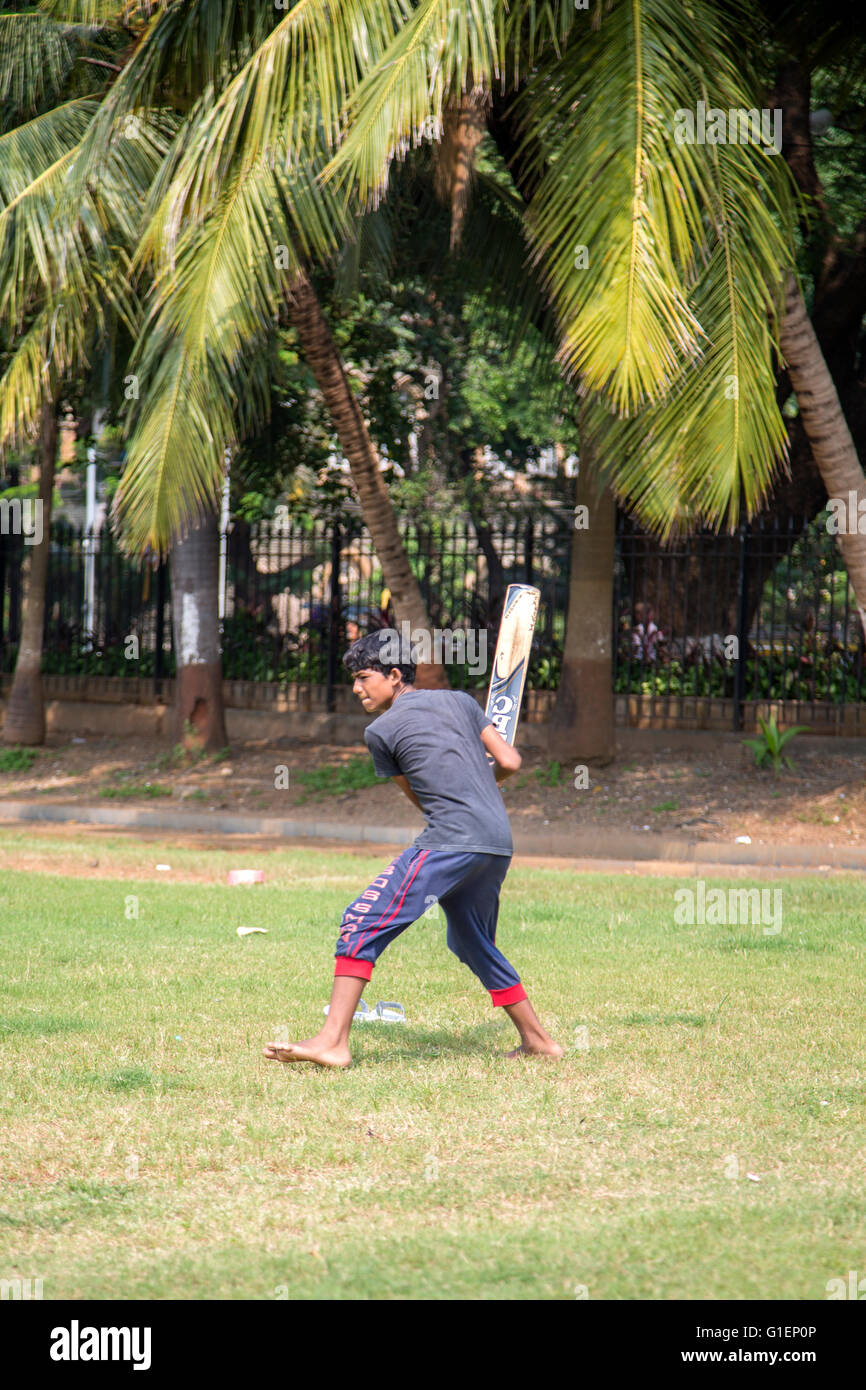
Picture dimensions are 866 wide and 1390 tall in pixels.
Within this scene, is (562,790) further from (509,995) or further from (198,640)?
(509,995)

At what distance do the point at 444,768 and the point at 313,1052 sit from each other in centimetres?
112

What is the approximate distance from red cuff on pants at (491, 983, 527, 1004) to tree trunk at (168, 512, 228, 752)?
463 inches

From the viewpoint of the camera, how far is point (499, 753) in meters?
5.30

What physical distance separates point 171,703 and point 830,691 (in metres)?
8.61

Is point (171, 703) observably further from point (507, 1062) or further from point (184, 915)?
point (507, 1062)

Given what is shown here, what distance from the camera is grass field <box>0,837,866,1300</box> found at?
134 inches

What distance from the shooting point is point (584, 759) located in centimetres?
1512

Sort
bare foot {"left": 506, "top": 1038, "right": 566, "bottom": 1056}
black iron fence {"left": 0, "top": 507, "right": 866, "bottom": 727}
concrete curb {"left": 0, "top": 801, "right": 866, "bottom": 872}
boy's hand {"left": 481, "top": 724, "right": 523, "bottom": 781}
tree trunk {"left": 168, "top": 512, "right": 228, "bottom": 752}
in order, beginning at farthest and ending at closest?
tree trunk {"left": 168, "top": 512, "right": 228, "bottom": 752}, black iron fence {"left": 0, "top": 507, "right": 866, "bottom": 727}, concrete curb {"left": 0, "top": 801, "right": 866, "bottom": 872}, bare foot {"left": 506, "top": 1038, "right": 566, "bottom": 1056}, boy's hand {"left": 481, "top": 724, "right": 523, "bottom": 781}

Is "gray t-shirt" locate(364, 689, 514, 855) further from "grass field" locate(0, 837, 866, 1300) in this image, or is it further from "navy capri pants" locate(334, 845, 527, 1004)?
"grass field" locate(0, 837, 866, 1300)

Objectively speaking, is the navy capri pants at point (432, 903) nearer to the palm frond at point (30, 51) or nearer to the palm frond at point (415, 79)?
the palm frond at point (415, 79)

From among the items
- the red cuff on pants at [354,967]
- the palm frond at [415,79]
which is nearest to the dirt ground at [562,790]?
the palm frond at [415,79]

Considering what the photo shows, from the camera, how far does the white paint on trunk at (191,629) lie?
657 inches

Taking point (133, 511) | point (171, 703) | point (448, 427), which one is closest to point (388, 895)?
point (133, 511)

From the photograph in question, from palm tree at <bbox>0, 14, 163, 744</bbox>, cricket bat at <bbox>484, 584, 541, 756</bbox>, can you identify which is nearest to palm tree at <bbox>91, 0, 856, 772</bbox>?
palm tree at <bbox>0, 14, 163, 744</bbox>
